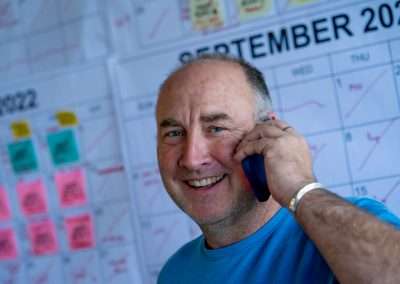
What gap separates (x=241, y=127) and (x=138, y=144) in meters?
0.48

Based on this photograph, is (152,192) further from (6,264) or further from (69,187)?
(6,264)

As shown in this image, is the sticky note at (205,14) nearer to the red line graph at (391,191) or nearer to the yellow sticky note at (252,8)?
the yellow sticky note at (252,8)

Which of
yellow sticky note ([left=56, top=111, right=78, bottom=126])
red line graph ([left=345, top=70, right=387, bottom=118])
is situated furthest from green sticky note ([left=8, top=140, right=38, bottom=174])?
red line graph ([left=345, top=70, right=387, bottom=118])

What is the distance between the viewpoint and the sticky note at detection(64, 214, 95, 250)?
1404 millimetres

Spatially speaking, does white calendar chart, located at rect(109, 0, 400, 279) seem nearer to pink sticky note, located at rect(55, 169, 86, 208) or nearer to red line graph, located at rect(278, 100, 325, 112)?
red line graph, located at rect(278, 100, 325, 112)

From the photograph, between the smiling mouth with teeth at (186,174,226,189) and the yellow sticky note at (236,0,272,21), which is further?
the yellow sticky note at (236,0,272,21)

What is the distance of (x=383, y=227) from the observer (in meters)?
0.64

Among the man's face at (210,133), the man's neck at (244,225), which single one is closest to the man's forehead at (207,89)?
the man's face at (210,133)

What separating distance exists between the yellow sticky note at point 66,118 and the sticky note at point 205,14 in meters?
0.48

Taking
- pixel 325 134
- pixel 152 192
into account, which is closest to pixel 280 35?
pixel 325 134

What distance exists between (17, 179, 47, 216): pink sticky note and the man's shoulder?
0.53 metres

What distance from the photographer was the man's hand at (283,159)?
0.74 metres

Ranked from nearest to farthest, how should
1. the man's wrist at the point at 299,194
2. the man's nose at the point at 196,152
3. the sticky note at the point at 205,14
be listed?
the man's wrist at the point at 299,194 < the man's nose at the point at 196,152 < the sticky note at the point at 205,14

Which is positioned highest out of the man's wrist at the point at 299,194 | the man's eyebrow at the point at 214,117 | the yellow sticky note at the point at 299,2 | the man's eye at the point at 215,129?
the yellow sticky note at the point at 299,2
